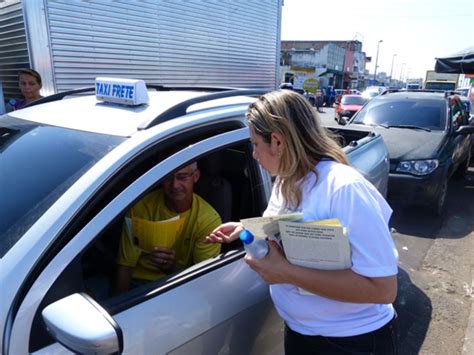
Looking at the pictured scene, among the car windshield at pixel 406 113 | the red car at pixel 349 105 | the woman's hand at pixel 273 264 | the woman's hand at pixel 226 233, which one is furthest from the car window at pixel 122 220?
the red car at pixel 349 105

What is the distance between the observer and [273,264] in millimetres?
1238

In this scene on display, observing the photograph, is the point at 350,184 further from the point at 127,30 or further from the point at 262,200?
the point at 127,30

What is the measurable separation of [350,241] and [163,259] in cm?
94

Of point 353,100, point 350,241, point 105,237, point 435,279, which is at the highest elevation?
point 350,241

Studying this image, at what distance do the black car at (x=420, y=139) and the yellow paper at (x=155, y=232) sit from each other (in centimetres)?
404

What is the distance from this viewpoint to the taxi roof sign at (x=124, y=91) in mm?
1688

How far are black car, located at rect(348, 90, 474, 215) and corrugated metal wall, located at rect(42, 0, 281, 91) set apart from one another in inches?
119

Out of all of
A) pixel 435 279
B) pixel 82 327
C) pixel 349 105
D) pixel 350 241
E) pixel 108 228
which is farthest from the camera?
pixel 349 105

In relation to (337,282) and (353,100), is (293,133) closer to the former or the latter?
(337,282)

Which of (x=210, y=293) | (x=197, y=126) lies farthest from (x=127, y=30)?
(x=210, y=293)

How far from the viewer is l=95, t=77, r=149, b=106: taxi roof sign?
169cm

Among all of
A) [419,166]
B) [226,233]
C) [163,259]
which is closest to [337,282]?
[226,233]

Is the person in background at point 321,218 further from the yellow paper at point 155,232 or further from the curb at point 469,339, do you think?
the curb at point 469,339

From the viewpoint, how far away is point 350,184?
1168 millimetres
